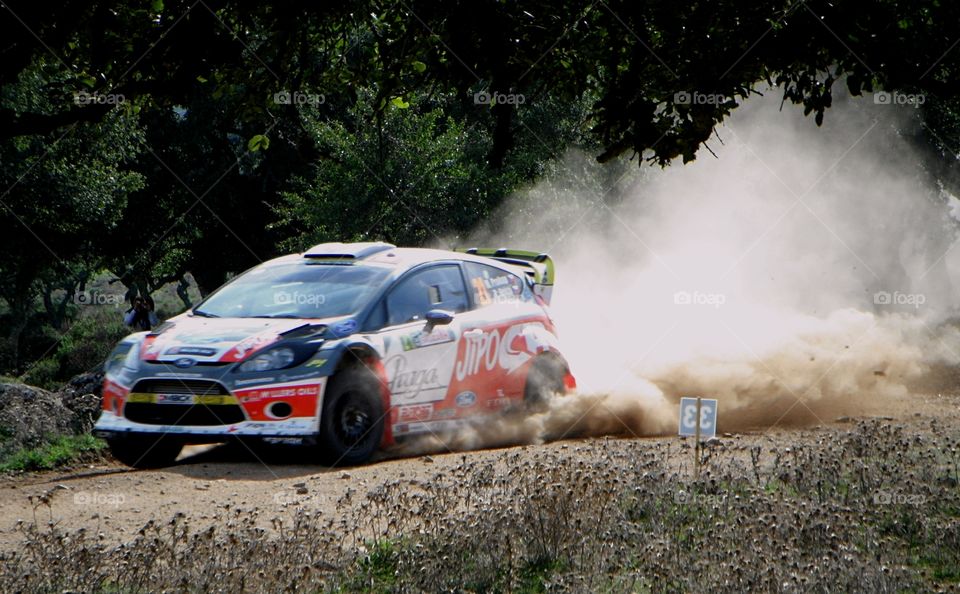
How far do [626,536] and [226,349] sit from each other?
3681 mm

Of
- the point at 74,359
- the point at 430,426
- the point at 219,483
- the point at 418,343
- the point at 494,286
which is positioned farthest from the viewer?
the point at 74,359

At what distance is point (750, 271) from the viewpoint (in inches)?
998

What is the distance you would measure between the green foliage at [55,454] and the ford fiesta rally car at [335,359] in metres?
0.79

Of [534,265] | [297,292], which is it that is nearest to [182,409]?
[297,292]

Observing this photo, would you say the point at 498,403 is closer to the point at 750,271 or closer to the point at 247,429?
the point at 247,429

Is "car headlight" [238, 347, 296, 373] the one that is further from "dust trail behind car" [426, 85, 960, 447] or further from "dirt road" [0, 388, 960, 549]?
"dust trail behind car" [426, 85, 960, 447]

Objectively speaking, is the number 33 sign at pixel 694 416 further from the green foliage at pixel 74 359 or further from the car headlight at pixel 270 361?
the green foliage at pixel 74 359

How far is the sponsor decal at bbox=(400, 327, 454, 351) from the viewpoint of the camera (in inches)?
400

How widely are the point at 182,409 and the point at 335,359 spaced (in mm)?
1187

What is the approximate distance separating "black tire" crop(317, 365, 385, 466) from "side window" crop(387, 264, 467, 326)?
68 cm

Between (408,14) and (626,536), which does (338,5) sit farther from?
(626,536)

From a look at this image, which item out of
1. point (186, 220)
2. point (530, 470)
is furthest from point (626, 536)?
point (186, 220)

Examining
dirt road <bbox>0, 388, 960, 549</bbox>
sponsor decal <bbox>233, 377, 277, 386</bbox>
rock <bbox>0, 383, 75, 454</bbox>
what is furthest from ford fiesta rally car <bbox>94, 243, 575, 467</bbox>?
rock <bbox>0, 383, 75, 454</bbox>

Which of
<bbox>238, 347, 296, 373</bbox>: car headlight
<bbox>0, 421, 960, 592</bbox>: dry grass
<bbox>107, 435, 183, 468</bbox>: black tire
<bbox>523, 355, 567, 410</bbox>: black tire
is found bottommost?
<bbox>0, 421, 960, 592</bbox>: dry grass
